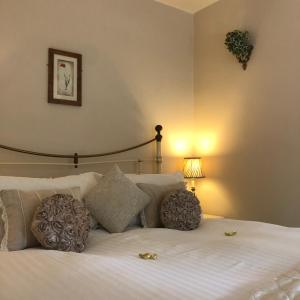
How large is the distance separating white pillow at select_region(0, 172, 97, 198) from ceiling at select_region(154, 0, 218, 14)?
2026 millimetres

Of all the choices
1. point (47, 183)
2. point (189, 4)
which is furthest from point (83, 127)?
point (189, 4)

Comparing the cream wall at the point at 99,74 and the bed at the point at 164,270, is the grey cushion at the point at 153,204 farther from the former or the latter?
the cream wall at the point at 99,74

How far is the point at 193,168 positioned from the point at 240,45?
1.21 m

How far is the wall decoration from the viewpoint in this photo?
292 centimetres

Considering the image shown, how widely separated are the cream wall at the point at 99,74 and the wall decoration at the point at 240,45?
25.5 inches

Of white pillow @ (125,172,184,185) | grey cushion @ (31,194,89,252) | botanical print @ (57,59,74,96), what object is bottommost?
grey cushion @ (31,194,89,252)

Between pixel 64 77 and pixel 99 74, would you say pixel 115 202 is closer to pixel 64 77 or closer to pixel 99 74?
pixel 64 77

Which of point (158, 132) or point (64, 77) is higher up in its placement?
point (64, 77)

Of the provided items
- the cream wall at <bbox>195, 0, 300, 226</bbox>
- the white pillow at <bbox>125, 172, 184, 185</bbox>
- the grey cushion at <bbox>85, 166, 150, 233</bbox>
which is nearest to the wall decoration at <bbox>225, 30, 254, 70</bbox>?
the cream wall at <bbox>195, 0, 300, 226</bbox>

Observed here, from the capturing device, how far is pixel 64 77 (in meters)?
2.67

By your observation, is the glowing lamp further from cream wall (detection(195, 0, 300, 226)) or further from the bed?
the bed

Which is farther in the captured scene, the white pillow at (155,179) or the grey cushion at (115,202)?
the white pillow at (155,179)

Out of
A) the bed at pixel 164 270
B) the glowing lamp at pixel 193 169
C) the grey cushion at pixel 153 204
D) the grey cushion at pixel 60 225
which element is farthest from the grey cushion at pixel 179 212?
the glowing lamp at pixel 193 169

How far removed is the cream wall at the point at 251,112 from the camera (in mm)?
2674
